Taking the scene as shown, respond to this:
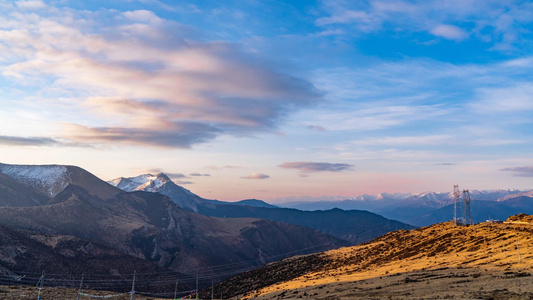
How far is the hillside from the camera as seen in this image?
37.3m

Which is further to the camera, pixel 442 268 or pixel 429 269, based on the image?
pixel 429 269

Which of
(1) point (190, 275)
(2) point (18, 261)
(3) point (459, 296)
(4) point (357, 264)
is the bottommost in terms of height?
(1) point (190, 275)

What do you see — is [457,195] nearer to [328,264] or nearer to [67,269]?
[328,264]

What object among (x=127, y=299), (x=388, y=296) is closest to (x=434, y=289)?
(x=388, y=296)

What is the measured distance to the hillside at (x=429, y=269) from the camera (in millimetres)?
37266

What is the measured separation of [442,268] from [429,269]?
1906mm

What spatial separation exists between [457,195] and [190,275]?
455 ft

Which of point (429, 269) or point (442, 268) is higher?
point (442, 268)

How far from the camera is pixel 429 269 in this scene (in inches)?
2096

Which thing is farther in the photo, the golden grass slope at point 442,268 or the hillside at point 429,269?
the hillside at point 429,269

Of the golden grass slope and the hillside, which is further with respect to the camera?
the hillside

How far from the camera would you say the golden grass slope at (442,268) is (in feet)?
119

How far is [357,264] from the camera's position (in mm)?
78750

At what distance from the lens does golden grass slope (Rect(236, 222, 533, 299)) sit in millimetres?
36219
